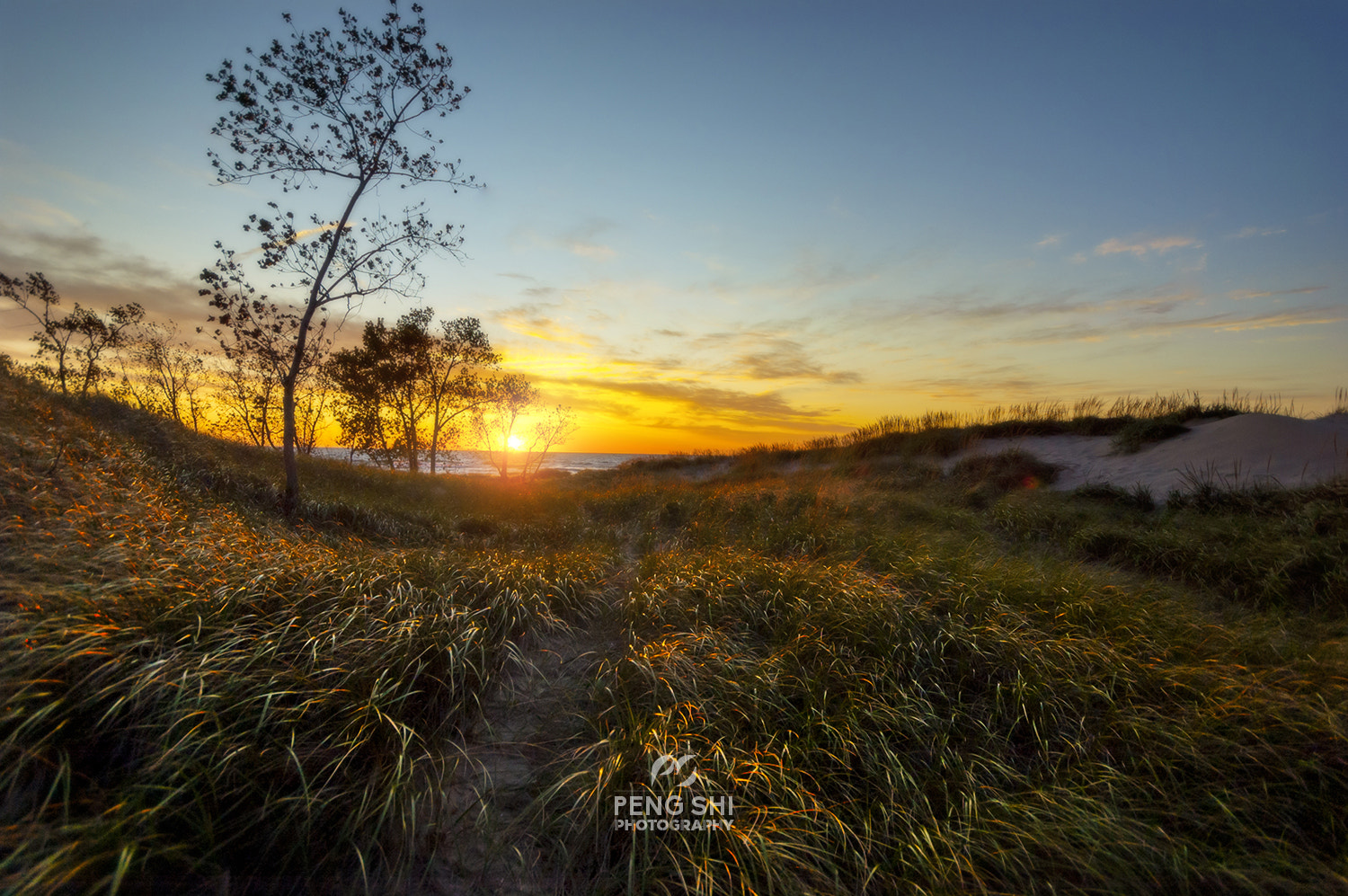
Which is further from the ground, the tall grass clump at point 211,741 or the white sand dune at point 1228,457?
the white sand dune at point 1228,457

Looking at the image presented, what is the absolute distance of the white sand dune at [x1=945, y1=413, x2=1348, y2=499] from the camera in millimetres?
9078

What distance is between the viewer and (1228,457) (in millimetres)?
10273

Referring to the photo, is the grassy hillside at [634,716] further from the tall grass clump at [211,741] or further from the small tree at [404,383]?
the small tree at [404,383]

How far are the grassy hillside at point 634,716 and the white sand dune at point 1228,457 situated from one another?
11.2ft

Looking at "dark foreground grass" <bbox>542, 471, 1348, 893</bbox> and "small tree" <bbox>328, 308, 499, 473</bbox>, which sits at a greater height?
"small tree" <bbox>328, 308, 499, 473</bbox>

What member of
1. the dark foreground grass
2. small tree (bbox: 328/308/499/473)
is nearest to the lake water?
small tree (bbox: 328/308/499/473)

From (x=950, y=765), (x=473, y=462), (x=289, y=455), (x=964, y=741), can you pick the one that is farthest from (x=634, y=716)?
(x=473, y=462)

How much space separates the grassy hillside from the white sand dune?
340 cm

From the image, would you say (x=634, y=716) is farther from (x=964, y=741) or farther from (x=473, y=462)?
(x=473, y=462)

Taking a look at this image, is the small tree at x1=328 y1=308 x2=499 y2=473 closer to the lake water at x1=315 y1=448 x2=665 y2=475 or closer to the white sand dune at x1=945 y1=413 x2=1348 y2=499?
the lake water at x1=315 y1=448 x2=665 y2=475

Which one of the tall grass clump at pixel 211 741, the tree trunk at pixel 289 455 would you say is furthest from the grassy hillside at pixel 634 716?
the tree trunk at pixel 289 455

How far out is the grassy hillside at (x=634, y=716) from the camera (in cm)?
233

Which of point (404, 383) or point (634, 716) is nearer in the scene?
point (634, 716)

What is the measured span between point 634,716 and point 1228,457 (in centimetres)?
1414
